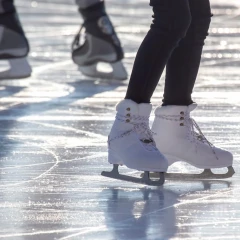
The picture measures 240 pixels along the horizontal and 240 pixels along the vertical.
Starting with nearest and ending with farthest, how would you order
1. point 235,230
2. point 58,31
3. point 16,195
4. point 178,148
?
point 235,230 → point 16,195 → point 178,148 → point 58,31

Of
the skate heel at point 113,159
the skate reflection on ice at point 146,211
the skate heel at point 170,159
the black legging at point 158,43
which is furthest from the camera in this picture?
the skate heel at point 170,159

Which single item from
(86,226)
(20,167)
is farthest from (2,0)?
(86,226)

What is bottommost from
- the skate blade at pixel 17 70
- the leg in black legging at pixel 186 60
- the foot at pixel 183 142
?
the skate blade at pixel 17 70

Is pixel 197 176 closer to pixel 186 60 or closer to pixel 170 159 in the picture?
pixel 170 159

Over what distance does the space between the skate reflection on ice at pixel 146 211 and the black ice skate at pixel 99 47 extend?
10.7ft

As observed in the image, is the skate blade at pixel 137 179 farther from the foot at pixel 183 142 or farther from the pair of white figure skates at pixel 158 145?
the foot at pixel 183 142

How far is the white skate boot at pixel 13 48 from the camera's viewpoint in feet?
24.0

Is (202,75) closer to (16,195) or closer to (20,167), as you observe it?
(20,167)

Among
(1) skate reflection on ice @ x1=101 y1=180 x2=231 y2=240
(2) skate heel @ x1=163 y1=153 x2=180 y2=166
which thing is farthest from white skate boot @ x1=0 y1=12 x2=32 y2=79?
(1) skate reflection on ice @ x1=101 y1=180 x2=231 y2=240

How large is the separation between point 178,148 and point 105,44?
3215mm

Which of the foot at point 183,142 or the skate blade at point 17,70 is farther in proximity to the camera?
the skate blade at point 17,70

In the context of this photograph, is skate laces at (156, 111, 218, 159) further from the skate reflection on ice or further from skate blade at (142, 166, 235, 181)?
the skate reflection on ice

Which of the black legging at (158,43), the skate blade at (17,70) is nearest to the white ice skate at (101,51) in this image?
the skate blade at (17,70)

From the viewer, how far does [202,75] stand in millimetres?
7648
